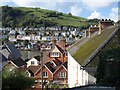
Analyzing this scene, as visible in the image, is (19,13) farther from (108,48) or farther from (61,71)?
(108,48)

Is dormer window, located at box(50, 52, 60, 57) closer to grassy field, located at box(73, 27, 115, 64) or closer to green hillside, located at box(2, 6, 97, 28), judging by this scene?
grassy field, located at box(73, 27, 115, 64)

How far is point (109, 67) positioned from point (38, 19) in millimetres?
122493

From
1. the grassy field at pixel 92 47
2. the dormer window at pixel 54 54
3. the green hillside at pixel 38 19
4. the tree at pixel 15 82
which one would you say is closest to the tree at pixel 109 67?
the grassy field at pixel 92 47

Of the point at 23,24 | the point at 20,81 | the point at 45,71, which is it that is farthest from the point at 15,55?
the point at 23,24

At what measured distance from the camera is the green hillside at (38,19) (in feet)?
422

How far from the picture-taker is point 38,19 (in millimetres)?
137625

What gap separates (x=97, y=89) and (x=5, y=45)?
27.2 m

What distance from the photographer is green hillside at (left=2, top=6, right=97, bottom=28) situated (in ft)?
422

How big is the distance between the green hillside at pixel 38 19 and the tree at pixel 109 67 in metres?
106

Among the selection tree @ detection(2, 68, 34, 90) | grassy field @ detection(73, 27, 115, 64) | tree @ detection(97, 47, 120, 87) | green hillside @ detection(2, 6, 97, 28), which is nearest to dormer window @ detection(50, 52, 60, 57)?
grassy field @ detection(73, 27, 115, 64)

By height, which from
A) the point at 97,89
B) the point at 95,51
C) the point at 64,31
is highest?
the point at 64,31

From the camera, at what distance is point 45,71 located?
30.6 metres

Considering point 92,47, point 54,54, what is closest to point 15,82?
point 92,47

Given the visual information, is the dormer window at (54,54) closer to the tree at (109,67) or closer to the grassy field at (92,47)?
the grassy field at (92,47)
